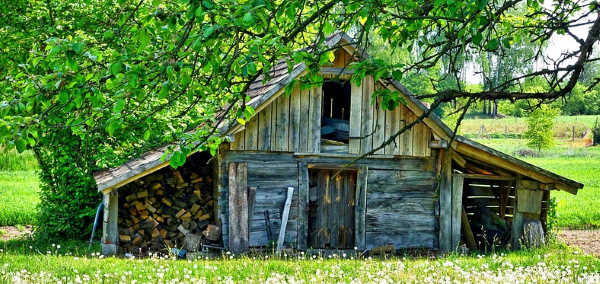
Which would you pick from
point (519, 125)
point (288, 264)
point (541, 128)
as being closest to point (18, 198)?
point (288, 264)

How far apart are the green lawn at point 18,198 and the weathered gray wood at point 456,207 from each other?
1113cm

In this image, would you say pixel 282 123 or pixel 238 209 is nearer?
pixel 238 209

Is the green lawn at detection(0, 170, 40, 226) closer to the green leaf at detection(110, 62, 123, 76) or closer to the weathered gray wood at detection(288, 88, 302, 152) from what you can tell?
the weathered gray wood at detection(288, 88, 302, 152)

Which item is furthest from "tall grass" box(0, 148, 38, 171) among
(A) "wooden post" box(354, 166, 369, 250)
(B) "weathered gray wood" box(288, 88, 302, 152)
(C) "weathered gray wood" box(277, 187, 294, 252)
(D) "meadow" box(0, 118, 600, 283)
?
(A) "wooden post" box(354, 166, 369, 250)

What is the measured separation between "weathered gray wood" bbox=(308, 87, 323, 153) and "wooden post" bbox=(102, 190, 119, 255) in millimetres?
3981

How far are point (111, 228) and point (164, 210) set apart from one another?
5.58 feet

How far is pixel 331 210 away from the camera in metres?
14.5

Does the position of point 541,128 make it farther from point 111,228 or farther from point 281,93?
point 111,228

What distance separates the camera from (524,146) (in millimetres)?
50031

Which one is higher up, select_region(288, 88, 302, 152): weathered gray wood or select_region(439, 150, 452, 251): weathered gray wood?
select_region(288, 88, 302, 152): weathered gray wood

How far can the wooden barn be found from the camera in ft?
44.2

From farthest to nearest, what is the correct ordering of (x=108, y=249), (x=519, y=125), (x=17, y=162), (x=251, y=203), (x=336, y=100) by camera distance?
(x=519, y=125) → (x=17, y=162) → (x=336, y=100) → (x=251, y=203) → (x=108, y=249)

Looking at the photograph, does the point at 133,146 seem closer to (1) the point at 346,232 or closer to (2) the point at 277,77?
(2) the point at 277,77

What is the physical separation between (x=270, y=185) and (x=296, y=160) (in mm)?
737
